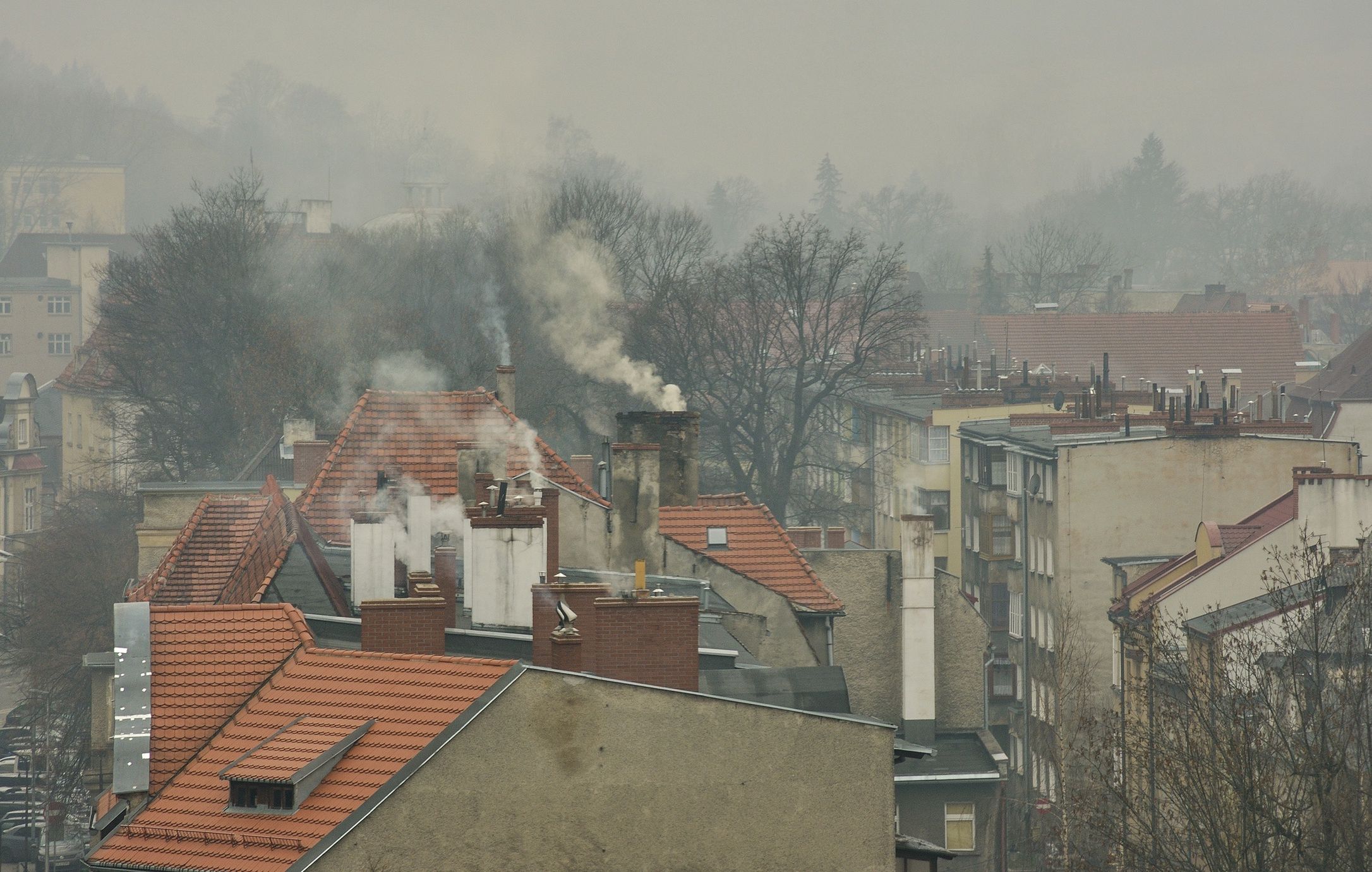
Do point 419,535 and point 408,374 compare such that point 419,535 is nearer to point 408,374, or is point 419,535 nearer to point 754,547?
point 754,547

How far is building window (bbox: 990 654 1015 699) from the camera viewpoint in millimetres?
66562

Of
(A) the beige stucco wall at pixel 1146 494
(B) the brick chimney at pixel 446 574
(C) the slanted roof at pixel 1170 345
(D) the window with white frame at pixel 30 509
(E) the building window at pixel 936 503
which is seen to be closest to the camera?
(B) the brick chimney at pixel 446 574

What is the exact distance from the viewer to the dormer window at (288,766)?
1972cm

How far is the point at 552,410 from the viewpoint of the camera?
76000 mm

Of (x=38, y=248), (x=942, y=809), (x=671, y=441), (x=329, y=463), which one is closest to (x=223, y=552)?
(x=329, y=463)

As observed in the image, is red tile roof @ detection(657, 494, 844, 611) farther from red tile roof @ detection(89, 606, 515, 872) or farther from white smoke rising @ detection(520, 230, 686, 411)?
white smoke rising @ detection(520, 230, 686, 411)

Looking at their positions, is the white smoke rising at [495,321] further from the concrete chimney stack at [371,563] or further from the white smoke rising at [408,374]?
the concrete chimney stack at [371,563]

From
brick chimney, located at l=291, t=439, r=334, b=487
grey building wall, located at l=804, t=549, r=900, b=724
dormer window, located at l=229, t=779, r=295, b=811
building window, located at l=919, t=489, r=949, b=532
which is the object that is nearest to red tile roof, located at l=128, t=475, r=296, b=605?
grey building wall, located at l=804, t=549, r=900, b=724

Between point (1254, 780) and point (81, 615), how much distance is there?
38.9m

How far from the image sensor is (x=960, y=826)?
110 feet

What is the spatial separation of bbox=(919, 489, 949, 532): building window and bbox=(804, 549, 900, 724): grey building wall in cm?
4341

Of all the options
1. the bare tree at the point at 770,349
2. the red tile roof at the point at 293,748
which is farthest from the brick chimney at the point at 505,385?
the bare tree at the point at 770,349

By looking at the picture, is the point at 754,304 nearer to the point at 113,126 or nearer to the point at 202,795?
the point at 202,795

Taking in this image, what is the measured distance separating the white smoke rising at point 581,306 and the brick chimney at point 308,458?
20129 mm
